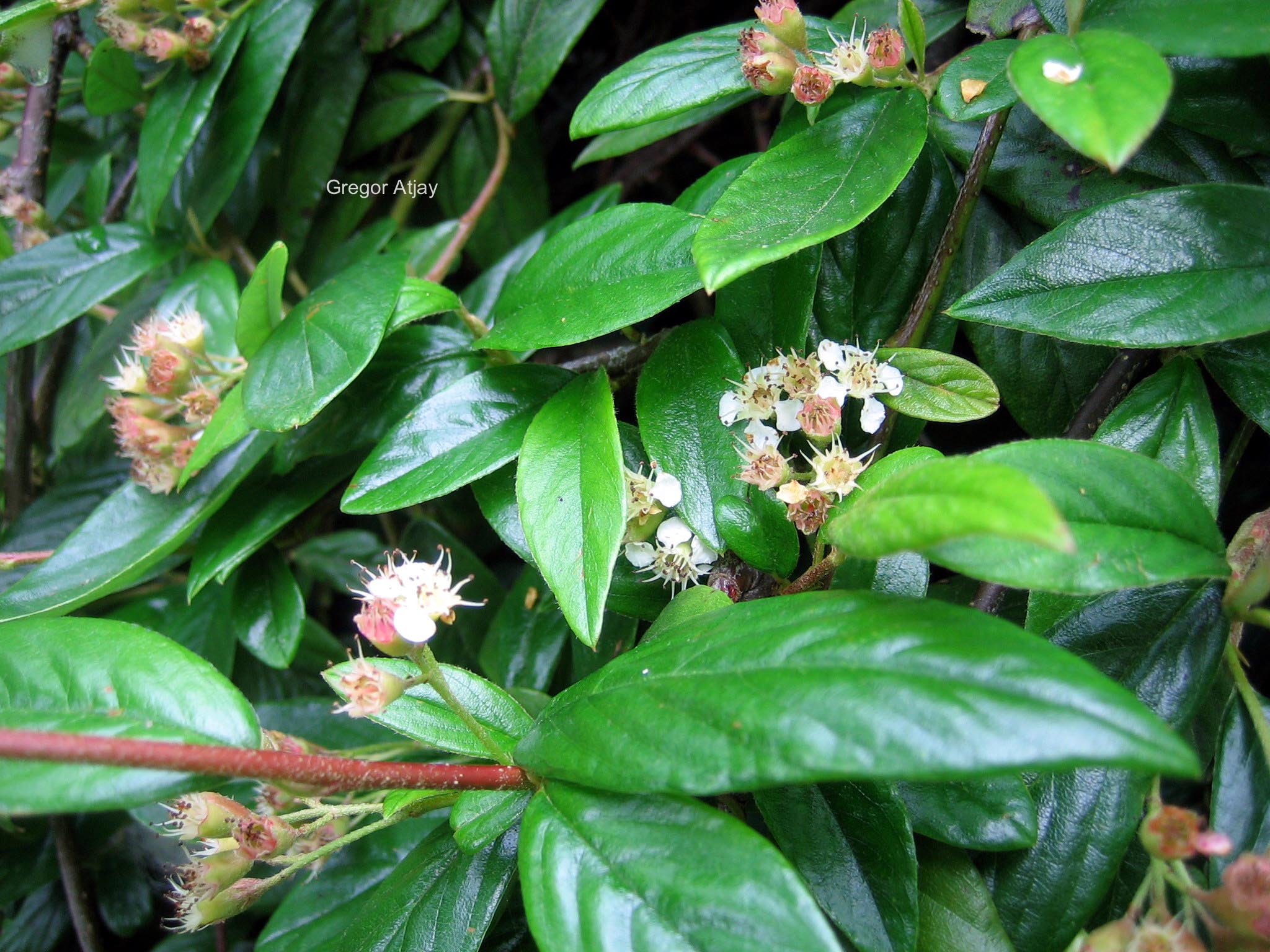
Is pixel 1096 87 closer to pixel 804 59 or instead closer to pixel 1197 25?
pixel 1197 25

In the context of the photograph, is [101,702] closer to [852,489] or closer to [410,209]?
[852,489]

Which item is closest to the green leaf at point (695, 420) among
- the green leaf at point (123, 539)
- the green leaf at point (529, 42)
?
the green leaf at point (123, 539)

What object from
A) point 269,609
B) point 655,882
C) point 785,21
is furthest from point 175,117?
point 655,882

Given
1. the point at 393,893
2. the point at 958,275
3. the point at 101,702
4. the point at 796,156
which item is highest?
the point at 796,156

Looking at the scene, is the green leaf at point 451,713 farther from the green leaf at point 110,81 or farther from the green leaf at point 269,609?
the green leaf at point 110,81

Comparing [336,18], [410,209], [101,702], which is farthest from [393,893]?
[336,18]
